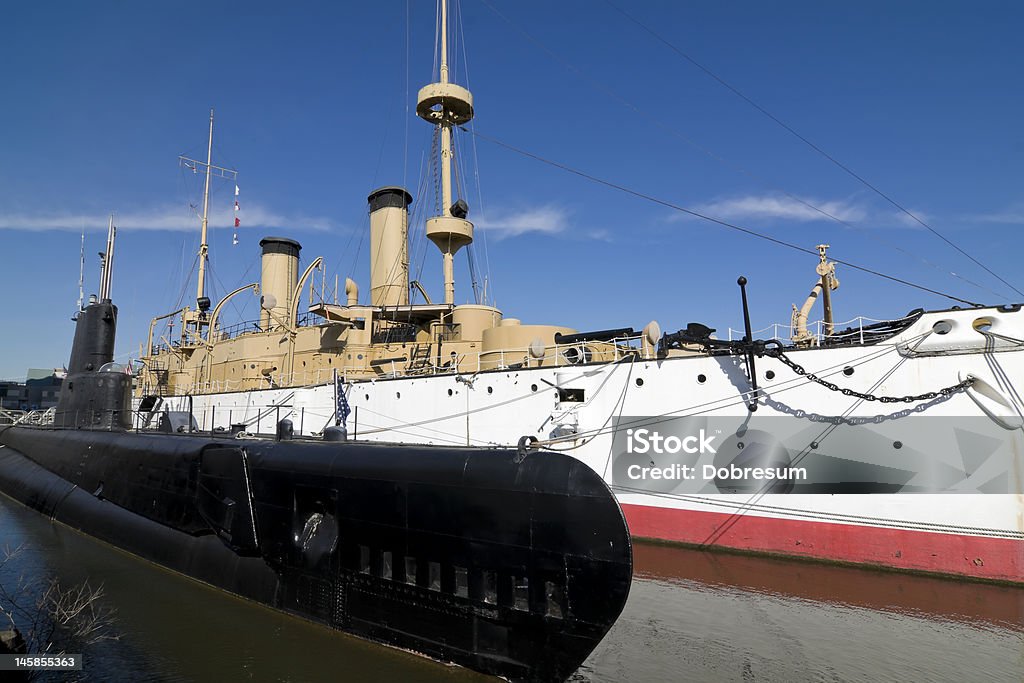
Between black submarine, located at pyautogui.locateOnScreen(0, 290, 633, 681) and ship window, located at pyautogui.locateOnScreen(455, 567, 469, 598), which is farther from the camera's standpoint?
ship window, located at pyautogui.locateOnScreen(455, 567, 469, 598)

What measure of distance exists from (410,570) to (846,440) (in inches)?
362

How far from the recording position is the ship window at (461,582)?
248 inches

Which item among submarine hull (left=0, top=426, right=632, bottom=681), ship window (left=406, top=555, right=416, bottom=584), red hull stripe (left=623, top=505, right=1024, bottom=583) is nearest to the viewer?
submarine hull (left=0, top=426, right=632, bottom=681)

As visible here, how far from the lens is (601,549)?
5.60m

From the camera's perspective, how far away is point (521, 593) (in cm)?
594

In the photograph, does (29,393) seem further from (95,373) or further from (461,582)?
(461,582)

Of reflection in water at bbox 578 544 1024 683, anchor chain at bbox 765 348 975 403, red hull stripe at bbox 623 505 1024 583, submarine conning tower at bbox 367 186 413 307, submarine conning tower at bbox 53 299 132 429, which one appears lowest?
reflection in water at bbox 578 544 1024 683

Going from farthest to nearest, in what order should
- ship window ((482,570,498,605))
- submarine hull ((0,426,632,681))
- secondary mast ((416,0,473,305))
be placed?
secondary mast ((416,0,473,305))
ship window ((482,570,498,605))
submarine hull ((0,426,632,681))

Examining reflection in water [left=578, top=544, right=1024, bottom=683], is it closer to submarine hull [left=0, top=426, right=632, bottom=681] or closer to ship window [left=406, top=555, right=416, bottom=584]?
submarine hull [left=0, top=426, right=632, bottom=681]

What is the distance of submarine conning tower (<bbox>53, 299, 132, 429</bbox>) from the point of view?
18438mm

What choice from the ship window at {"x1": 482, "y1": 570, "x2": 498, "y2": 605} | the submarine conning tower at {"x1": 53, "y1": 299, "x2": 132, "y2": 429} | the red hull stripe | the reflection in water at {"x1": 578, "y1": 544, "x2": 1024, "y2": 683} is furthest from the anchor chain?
the submarine conning tower at {"x1": 53, "y1": 299, "x2": 132, "y2": 429}

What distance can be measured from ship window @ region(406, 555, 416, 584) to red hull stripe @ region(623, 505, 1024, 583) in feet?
26.2

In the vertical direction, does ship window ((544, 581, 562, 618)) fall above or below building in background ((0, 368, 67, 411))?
below

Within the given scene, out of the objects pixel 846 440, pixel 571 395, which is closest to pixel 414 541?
pixel 571 395
